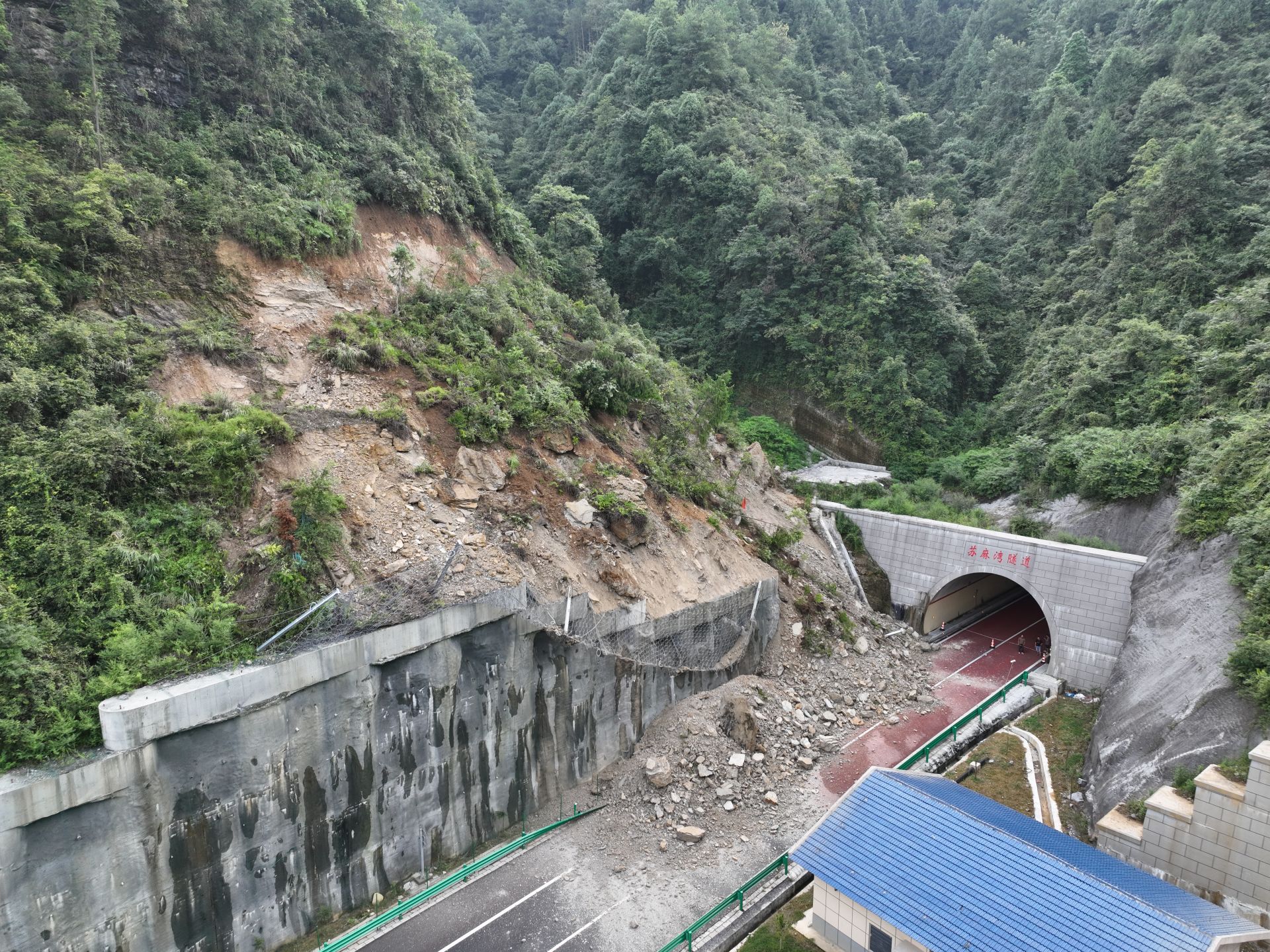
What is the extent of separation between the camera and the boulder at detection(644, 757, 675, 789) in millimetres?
14249

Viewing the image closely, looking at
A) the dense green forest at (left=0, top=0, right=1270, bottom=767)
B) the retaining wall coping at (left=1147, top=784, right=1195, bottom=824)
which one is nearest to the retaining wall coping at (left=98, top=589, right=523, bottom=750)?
the dense green forest at (left=0, top=0, right=1270, bottom=767)

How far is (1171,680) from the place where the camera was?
14.8m

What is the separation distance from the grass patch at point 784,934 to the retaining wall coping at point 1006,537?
13.6 meters

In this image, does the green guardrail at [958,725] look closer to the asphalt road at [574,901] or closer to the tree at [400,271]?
the asphalt road at [574,901]

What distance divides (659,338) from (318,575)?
23.0 m

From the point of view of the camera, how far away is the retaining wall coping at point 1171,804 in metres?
11.5

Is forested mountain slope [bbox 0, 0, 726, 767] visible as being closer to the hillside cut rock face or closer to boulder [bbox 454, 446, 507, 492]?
boulder [bbox 454, 446, 507, 492]

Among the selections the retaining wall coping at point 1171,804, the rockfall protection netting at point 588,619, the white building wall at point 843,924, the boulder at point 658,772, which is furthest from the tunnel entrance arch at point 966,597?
the white building wall at point 843,924

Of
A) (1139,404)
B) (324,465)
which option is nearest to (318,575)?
(324,465)

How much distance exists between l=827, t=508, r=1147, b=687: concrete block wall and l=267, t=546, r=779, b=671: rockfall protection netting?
22.4ft

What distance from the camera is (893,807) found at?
10.3 metres

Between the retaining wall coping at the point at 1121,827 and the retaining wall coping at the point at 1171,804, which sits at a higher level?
A: the retaining wall coping at the point at 1171,804

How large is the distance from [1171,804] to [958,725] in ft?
14.4

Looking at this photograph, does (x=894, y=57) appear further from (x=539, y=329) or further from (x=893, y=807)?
Answer: (x=893, y=807)
